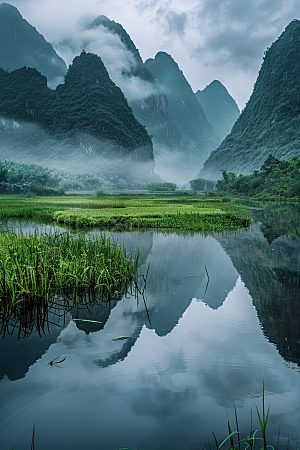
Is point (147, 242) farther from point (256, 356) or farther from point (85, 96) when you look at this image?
point (85, 96)

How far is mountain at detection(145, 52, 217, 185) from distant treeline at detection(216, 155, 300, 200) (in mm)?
74514

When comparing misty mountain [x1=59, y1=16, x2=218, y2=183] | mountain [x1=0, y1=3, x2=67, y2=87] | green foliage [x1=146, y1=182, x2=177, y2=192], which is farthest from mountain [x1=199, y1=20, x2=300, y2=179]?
mountain [x1=0, y1=3, x2=67, y2=87]

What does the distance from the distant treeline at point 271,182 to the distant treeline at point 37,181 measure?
1790cm

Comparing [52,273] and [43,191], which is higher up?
[43,191]

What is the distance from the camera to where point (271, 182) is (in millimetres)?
30938

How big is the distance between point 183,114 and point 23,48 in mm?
62463

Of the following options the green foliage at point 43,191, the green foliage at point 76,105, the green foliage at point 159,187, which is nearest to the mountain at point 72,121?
the green foliage at point 76,105

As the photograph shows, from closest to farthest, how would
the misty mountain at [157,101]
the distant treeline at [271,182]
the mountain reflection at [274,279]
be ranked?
the mountain reflection at [274,279] < the distant treeline at [271,182] < the misty mountain at [157,101]

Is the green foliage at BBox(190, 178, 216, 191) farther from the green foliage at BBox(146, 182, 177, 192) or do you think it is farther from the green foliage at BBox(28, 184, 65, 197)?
the green foliage at BBox(28, 184, 65, 197)

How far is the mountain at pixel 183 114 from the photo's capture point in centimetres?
11256

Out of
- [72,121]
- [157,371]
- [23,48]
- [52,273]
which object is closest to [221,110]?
[23,48]

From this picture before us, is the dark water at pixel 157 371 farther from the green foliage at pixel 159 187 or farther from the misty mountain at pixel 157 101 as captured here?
the misty mountain at pixel 157 101

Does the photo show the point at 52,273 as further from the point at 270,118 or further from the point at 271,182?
the point at 270,118

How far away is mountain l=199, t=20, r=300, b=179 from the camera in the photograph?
1747 inches
